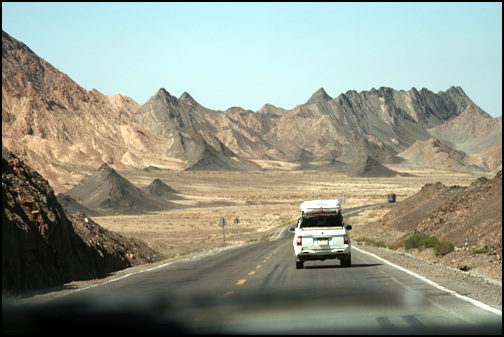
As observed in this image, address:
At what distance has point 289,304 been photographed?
41.6ft

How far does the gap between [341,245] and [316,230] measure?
922 mm

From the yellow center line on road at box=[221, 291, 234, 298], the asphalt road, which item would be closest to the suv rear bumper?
the asphalt road

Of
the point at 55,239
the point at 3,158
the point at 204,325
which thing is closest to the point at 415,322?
the point at 204,325

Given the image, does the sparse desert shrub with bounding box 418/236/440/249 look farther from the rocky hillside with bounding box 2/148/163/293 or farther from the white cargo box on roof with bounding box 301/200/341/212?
the rocky hillside with bounding box 2/148/163/293

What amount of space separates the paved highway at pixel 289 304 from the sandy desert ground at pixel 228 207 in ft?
75.3

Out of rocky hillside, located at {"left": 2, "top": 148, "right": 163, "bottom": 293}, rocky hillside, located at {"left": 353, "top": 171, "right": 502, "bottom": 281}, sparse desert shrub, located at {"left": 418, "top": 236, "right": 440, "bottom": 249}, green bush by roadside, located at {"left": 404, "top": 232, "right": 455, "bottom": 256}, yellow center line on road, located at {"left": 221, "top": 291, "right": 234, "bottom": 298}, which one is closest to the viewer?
yellow center line on road, located at {"left": 221, "top": 291, "right": 234, "bottom": 298}

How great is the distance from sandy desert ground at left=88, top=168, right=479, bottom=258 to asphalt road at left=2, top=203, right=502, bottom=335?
23.6 meters

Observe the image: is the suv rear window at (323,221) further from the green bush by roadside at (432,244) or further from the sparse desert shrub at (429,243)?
the sparse desert shrub at (429,243)

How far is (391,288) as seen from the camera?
50.0 feet

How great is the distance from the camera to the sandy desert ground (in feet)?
216

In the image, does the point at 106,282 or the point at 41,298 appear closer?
the point at 41,298

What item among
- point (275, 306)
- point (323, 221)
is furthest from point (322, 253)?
point (275, 306)

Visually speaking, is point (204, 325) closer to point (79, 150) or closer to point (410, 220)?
point (410, 220)

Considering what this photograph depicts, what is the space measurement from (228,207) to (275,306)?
114m
